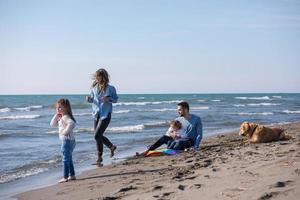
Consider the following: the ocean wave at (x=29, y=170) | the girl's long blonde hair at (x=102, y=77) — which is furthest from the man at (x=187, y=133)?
the ocean wave at (x=29, y=170)

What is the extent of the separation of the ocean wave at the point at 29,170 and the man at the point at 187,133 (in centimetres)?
198

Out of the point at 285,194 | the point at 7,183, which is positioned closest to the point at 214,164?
the point at 285,194

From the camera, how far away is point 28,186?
6.30 metres

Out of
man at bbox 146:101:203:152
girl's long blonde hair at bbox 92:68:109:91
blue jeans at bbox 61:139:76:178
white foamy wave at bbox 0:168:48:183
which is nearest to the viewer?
blue jeans at bbox 61:139:76:178

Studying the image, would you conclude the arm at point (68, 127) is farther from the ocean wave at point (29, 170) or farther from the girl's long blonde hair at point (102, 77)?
the girl's long blonde hair at point (102, 77)

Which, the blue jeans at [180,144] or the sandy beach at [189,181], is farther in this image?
the blue jeans at [180,144]

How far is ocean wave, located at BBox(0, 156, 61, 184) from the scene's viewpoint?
705 cm

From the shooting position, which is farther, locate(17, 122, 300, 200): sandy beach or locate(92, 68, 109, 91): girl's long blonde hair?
locate(92, 68, 109, 91): girl's long blonde hair

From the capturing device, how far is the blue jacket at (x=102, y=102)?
7984mm

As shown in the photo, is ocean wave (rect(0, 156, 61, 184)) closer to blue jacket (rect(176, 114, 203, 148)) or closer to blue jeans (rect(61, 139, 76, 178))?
blue jeans (rect(61, 139, 76, 178))

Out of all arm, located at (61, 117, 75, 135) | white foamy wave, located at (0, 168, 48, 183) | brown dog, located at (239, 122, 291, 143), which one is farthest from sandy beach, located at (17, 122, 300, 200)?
brown dog, located at (239, 122, 291, 143)

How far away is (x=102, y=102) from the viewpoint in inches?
315

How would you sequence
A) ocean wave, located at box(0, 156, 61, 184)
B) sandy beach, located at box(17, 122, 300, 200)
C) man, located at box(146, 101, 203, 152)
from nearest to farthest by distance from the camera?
sandy beach, located at box(17, 122, 300, 200)
ocean wave, located at box(0, 156, 61, 184)
man, located at box(146, 101, 203, 152)

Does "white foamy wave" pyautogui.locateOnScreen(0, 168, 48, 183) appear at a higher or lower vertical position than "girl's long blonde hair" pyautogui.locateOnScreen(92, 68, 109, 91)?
lower
